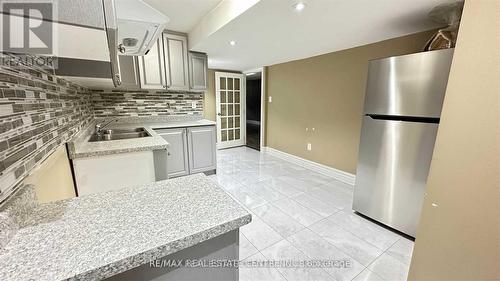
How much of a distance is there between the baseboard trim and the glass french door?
887mm

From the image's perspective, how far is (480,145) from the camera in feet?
2.72

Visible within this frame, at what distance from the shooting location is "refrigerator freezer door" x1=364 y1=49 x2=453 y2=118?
1.45m

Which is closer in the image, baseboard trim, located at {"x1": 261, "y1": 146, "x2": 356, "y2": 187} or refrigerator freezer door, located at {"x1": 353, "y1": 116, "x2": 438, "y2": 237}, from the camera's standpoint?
refrigerator freezer door, located at {"x1": 353, "y1": 116, "x2": 438, "y2": 237}

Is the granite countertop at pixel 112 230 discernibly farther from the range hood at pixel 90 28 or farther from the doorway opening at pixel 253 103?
the doorway opening at pixel 253 103

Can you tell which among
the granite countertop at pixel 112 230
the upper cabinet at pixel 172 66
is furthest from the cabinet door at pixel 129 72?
the granite countertop at pixel 112 230

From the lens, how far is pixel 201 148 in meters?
3.00

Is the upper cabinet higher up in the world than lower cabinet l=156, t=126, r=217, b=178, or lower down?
higher up

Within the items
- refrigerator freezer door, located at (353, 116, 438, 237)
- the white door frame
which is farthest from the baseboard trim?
refrigerator freezer door, located at (353, 116, 438, 237)

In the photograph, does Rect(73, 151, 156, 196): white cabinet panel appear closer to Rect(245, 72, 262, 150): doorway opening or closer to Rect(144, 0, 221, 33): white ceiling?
Rect(144, 0, 221, 33): white ceiling

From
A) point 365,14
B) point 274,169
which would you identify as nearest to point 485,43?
point 365,14

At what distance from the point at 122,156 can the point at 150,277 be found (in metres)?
1.25

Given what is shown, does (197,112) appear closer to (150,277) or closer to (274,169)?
(274,169)

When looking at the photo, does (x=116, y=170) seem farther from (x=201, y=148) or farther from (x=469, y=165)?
(x=469, y=165)

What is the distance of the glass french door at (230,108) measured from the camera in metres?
4.46
